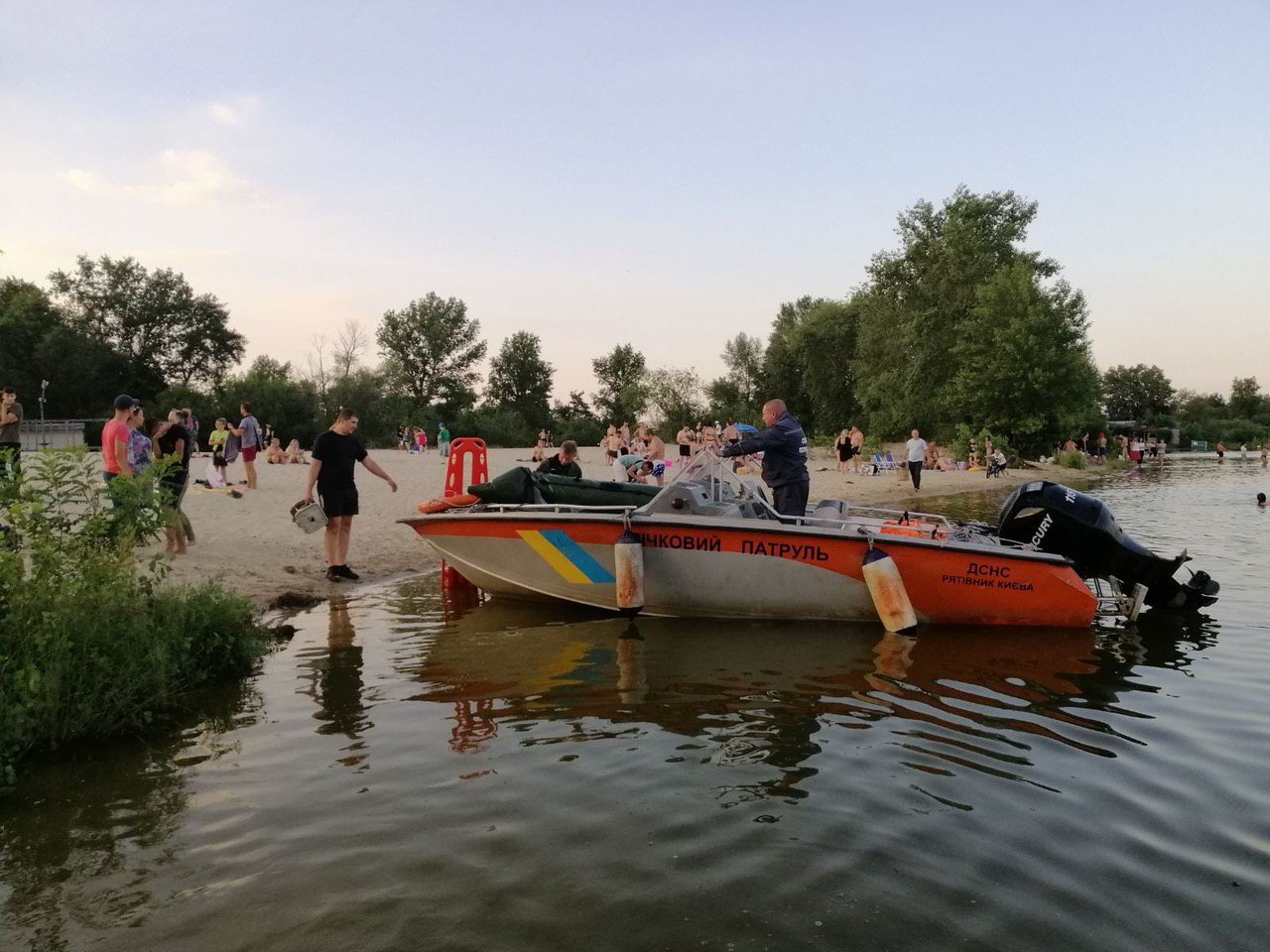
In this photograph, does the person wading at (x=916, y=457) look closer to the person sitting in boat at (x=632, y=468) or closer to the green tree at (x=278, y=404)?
the person sitting in boat at (x=632, y=468)

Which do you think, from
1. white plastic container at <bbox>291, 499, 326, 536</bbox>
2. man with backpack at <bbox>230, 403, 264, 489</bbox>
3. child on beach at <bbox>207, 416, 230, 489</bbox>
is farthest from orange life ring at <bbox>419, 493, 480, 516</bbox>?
child on beach at <bbox>207, 416, 230, 489</bbox>

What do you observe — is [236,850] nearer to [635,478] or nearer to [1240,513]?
[635,478]

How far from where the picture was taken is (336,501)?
1059cm

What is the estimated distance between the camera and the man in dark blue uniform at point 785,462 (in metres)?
9.38

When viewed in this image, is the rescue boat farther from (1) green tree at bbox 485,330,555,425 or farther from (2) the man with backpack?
(1) green tree at bbox 485,330,555,425

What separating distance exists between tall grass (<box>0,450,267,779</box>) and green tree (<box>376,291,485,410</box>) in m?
83.1

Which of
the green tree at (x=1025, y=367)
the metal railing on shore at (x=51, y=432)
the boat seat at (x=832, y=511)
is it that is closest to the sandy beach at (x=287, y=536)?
the boat seat at (x=832, y=511)

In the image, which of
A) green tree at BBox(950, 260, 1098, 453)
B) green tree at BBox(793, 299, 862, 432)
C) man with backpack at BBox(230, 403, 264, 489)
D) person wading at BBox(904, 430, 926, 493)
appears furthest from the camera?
green tree at BBox(793, 299, 862, 432)

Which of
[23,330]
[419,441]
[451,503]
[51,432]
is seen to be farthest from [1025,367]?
[23,330]

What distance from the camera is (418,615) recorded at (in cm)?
948

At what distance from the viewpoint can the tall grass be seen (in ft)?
17.6

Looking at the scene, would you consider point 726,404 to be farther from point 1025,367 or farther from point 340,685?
point 340,685

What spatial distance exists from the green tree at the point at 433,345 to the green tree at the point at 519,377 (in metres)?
2.80

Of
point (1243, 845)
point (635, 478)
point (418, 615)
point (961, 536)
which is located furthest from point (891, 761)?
point (635, 478)
